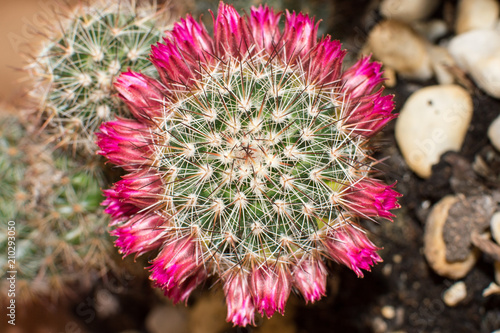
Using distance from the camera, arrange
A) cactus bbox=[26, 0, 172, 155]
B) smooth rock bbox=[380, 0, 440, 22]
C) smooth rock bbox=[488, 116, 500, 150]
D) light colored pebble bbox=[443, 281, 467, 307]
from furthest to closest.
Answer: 1. smooth rock bbox=[380, 0, 440, 22]
2. light colored pebble bbox=[443, 281, 467, 307]
3. smooth rock bbox=[488, 116, 500, 150]
4. cactus bbox=[26, 0, 172, 155]

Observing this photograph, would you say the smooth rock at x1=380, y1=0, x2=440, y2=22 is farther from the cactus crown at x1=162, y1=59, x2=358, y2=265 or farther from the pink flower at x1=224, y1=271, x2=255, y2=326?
the pink flower at x1=224, y1=271, x2=255, y2=326

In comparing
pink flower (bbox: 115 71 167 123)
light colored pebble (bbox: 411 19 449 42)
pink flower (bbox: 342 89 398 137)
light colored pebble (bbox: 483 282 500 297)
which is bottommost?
light colored pebble (bbox: 483 282 500 297)

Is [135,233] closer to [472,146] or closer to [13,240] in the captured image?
[13,240]

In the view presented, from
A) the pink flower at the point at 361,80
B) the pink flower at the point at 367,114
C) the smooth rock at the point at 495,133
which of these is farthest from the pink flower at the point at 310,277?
the smooth rock at the point at 495,133

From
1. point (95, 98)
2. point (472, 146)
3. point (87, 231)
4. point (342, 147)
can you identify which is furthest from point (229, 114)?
point (472, 146)

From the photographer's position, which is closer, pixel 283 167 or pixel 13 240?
pixel 283 167

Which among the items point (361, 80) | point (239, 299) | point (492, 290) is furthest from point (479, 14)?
point (239, 299)

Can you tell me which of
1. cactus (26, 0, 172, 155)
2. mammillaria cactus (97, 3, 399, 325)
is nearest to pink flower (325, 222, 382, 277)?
mammillaria cactus (97, 3, 399, 325)
